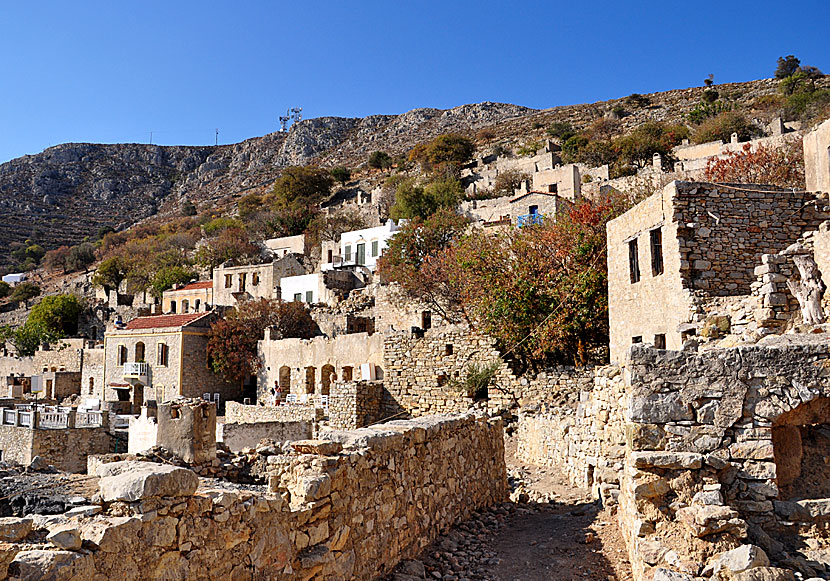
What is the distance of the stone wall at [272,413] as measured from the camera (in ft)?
68.5

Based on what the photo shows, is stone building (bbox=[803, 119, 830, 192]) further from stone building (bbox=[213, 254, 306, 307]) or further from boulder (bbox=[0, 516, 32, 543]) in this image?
stone building (bbox=[213, 254, 306, 307])

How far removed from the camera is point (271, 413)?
23.9m

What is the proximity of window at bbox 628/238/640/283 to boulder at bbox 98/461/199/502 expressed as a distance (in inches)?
454

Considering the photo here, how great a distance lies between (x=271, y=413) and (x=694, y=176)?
2569cm

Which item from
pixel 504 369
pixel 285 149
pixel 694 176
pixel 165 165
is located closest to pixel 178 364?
pixel 504 369

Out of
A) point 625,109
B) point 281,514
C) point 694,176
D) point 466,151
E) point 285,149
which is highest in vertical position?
point 285,149

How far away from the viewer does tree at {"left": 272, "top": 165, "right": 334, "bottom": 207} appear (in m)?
75.6

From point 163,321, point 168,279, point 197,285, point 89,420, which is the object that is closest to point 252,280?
point 197,285

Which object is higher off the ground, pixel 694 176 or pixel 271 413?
pixel 694 176

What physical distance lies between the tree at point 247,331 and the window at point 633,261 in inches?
885

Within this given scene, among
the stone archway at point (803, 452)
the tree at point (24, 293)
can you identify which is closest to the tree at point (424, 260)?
the stone archway at point (803, 452)

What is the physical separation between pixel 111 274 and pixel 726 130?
180ft

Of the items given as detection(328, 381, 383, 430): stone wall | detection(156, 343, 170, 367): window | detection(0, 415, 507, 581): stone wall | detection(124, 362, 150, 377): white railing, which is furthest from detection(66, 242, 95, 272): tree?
detection(0, 415, 507, 581): stone wall

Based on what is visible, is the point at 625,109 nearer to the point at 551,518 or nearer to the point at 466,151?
the point at 466,151
